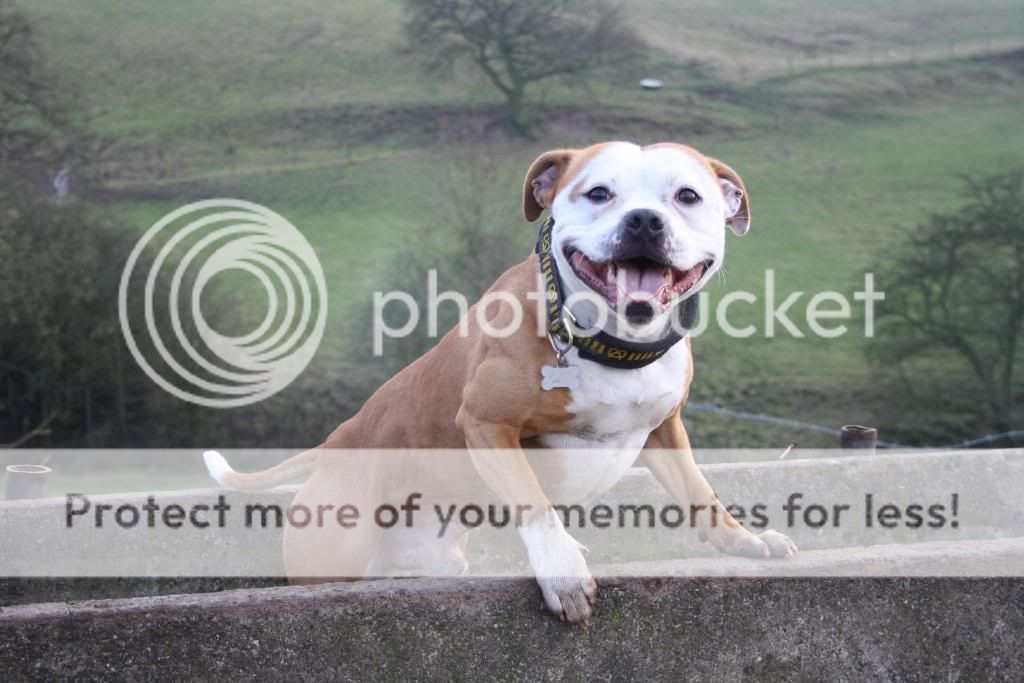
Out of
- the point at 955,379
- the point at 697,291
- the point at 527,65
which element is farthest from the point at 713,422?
the point at 697,291

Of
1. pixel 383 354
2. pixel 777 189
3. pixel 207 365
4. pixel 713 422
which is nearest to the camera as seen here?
pixel 207 365

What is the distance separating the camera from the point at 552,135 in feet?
77.9

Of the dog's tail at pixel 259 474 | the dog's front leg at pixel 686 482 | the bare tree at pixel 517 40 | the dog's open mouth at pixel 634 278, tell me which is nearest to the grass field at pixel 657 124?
the bare tree at pixel 517 40

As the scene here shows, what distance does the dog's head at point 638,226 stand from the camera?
3.14m

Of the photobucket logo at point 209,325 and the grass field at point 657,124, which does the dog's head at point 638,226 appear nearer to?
the photobucket logo at point 209,325

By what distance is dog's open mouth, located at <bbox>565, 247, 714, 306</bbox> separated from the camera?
320 cm


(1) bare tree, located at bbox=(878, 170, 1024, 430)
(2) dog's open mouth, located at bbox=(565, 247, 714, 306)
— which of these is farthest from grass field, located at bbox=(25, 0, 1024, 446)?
(2) dog's open mouth, located at bbox=(565, 247, 714, 306)

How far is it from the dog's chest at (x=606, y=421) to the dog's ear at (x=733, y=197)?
412 millimetres

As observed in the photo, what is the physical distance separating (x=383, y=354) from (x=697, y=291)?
15.0 metres

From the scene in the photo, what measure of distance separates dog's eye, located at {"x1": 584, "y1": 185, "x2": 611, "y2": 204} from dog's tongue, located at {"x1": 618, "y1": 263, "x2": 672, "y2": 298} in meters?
0.20

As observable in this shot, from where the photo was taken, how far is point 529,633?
3125 mm

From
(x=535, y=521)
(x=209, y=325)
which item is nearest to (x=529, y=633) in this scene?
(x=535, y=521)

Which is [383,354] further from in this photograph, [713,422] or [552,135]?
[552,135]

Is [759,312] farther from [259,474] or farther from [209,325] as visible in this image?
[259,474]
